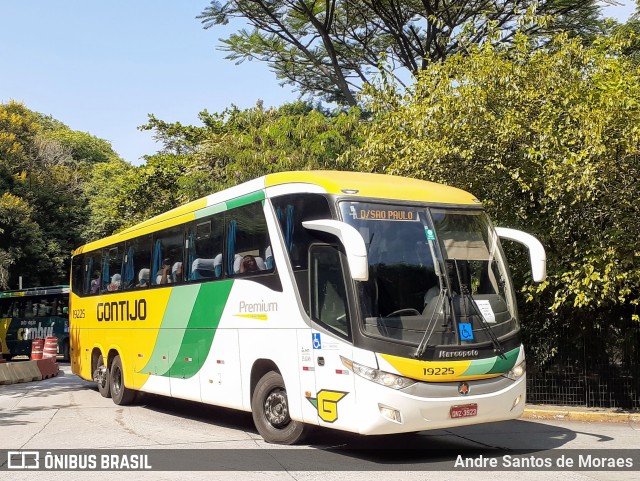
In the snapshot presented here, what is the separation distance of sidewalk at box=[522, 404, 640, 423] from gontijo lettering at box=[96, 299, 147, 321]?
7.18 m

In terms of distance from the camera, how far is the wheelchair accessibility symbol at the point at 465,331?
8731mm

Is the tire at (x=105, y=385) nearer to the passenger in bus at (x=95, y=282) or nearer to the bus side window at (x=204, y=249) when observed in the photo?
the passenger in bus at (x=95, y=282)

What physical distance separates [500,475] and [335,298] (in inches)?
102

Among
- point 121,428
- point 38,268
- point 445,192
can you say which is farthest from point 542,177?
point 38,268

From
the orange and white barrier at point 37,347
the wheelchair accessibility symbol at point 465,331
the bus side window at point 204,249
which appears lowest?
the orange and white barrier at point 37,347

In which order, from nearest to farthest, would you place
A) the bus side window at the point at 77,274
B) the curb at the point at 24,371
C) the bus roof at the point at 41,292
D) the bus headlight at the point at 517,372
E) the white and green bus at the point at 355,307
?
1. the white and green bus at the point at 355,307
2. the bus headlight at the point at 517,372
3. the bus side window at the point at 77,274
4. the curb at the point at 24,371
5. the bus roof at the point at 41,292

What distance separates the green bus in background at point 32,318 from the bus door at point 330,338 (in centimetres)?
2356

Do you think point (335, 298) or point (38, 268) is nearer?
point (335, 298)

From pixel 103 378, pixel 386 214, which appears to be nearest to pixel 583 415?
pixel 386 214

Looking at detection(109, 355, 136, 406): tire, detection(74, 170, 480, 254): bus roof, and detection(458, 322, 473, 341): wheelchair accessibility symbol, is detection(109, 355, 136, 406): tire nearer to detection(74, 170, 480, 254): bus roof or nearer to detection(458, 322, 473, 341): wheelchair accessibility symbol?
detection(74, 170, 480, 254): bus roof

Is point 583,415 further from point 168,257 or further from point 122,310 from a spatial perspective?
point 122,310

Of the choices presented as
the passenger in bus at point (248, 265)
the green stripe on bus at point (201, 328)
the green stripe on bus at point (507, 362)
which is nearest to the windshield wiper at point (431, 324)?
the green stripe on bus at point (507, 362)

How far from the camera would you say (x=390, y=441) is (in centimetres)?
1048

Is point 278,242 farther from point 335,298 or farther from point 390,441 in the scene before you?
point 390,441
